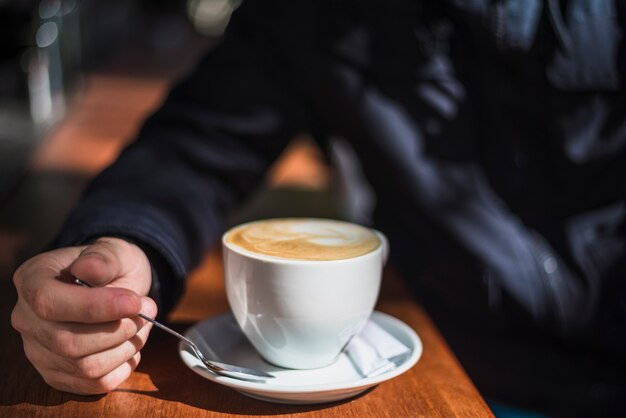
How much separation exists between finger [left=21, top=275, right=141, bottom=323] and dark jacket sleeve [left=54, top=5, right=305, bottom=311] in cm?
14

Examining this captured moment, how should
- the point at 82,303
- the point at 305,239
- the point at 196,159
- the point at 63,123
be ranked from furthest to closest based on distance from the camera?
the point at 63,123
the point at 196,159
the point at 305,239
the point at 82,303

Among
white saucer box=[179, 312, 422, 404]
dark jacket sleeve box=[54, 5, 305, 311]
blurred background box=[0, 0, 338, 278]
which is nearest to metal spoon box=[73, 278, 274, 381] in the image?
white saucer box=[179, 312, 422, 404]

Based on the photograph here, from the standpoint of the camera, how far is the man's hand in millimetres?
497

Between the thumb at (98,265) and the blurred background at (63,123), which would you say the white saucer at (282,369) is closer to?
the thumb at (98,265)

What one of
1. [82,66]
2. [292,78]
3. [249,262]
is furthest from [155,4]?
[249,262]

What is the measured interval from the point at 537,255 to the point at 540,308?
0.07m

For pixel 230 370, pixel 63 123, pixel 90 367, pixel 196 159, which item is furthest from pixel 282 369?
pixel 63 123

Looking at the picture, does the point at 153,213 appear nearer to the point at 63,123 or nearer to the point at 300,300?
the point at 300,300

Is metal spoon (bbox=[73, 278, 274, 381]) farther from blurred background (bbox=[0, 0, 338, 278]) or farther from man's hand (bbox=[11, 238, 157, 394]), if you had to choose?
blurred background (bbox=[0, 0, 338, 278])

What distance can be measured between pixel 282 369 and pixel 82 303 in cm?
17

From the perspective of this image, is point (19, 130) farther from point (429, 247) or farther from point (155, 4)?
point (155, 4)

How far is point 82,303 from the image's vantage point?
49 centimetres

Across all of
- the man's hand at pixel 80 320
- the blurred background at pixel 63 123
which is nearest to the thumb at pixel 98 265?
the man's hand at pixel 80 320

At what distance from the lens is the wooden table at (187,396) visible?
527 millimetres
